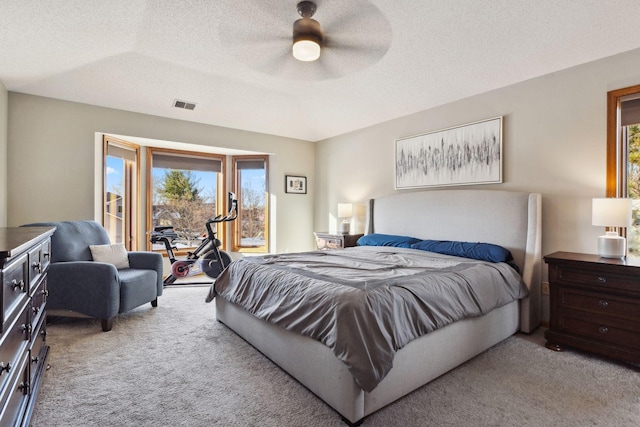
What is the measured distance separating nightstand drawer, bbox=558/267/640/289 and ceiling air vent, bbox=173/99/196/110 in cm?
460

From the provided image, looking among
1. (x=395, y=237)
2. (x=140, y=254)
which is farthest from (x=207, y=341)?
(x=395, y=237)

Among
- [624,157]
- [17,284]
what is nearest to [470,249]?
[624,157]

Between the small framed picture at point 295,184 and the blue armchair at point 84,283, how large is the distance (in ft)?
9.67

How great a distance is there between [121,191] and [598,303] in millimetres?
5785

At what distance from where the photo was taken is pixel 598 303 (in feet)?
8.09

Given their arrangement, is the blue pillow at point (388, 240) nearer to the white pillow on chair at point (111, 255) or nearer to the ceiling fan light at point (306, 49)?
the ceiling fan light at point (306, 49)

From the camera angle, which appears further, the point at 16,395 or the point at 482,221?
the point at 482,221

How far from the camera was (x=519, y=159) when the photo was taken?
11.3 feet

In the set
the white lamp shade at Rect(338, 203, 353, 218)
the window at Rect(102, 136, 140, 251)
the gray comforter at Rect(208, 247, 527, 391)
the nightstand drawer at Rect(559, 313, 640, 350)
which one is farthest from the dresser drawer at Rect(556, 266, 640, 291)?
the window at Rect(102, 136, 140, 251)

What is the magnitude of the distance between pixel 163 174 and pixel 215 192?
901 mm

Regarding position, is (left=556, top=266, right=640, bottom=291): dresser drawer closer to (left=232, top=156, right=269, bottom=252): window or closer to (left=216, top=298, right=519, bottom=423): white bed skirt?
(left=216, top=298, right=519, bottom=423): white bed skirt

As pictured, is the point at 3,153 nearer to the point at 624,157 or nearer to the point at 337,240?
the point at 337,240

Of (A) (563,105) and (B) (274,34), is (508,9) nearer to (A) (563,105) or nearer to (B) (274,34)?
(A) (563,105)

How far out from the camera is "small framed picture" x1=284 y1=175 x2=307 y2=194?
5887mm
